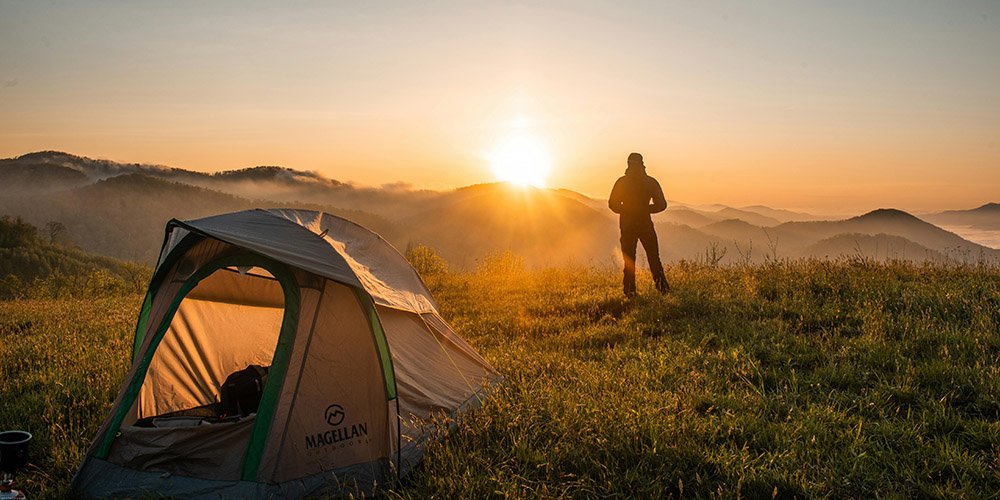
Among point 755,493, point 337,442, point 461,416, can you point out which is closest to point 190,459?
point 337,442

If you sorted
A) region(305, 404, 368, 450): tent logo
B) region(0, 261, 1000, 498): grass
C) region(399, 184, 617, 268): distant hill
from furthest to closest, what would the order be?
region(399, 184, 617, 268): distant hill → region(305, 404, 368, 450): tent logo → region(0, 261, 1000, 498): grass

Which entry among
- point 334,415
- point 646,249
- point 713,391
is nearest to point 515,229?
point 646,249

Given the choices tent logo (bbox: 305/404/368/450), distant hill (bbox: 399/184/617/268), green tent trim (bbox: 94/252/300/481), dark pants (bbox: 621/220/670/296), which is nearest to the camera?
green tent trim (bbox: 94/252/300/481)

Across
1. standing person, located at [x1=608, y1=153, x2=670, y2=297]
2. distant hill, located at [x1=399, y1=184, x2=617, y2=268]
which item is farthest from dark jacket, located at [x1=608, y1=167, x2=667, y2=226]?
distant hill, located at [x1=399, y1=184, x2=617, y2=268]

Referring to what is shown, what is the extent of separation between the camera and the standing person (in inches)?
448

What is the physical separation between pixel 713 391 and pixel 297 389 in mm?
4223

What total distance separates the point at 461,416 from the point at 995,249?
10.5m

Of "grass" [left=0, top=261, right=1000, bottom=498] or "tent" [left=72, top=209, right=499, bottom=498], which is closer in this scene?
"grass" [left=0, top=261, right=1000, bottom=498]

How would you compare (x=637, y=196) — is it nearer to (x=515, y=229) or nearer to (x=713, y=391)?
(x=713, y=391)

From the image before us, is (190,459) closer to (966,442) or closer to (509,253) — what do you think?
(966,442)

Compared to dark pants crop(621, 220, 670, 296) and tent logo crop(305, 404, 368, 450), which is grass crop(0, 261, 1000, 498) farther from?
tent logo crop(305, 404, 368, 450)

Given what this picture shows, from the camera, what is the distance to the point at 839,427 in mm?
5258

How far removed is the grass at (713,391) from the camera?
4.48 m

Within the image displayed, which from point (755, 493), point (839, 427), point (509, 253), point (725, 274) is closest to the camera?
point (755, 493)
